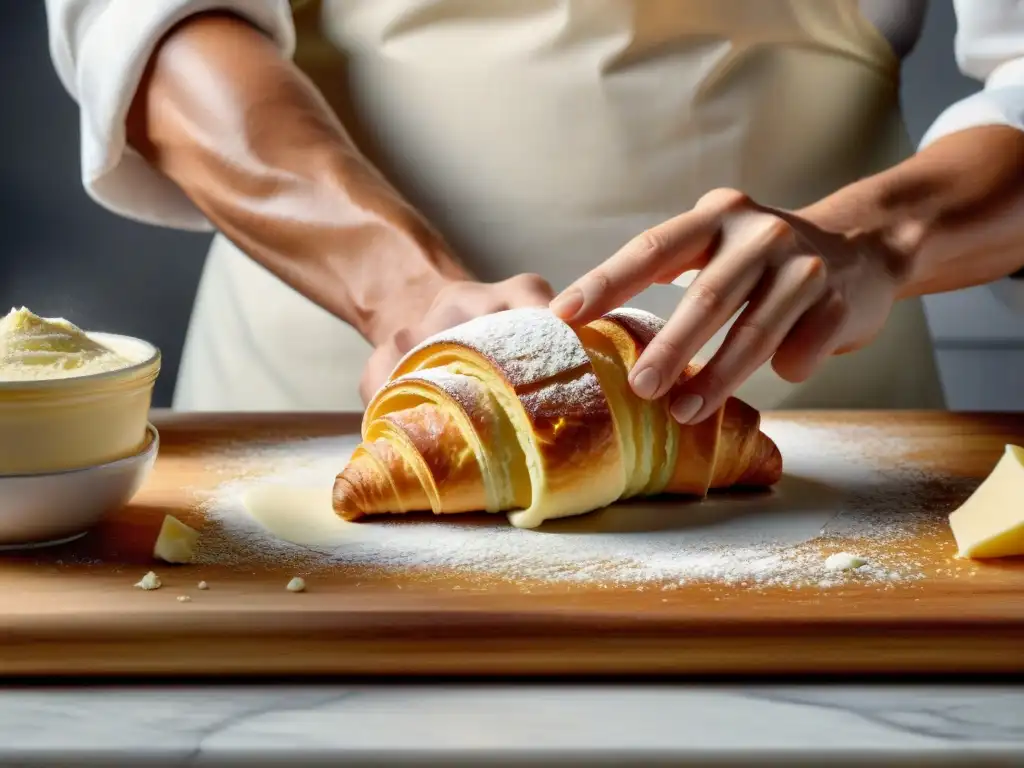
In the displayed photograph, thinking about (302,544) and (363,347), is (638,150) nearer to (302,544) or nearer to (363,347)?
(363,347)

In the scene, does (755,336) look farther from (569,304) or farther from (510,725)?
(510,725)

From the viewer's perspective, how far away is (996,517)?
0.88 metres

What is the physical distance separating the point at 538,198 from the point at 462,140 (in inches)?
4.9

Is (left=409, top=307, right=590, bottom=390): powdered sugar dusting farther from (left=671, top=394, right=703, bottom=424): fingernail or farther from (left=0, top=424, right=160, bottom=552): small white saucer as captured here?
(left=0, top=424, right=160, bottom=552): small white saucer

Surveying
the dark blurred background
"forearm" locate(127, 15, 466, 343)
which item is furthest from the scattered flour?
the dark blurred background

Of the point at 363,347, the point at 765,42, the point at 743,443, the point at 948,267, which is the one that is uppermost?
the point at 765,42

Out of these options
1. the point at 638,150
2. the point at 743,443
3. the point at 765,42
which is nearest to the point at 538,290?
the point at 743,443

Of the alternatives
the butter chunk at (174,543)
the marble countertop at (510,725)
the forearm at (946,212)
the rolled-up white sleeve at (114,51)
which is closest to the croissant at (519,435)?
the butter chunk at (174,543)

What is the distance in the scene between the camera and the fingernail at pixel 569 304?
98cm

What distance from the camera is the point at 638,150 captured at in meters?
1.46

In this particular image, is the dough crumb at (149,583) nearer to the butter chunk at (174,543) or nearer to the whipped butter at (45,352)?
the butter chunk at (174,543)

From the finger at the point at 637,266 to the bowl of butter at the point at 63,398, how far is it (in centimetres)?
34

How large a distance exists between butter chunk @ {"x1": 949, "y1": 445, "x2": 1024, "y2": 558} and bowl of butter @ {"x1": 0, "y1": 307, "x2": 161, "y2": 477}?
0.64m

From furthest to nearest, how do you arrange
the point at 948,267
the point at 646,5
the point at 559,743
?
1. the point at 646,5
2. the point at 948,267
3. the point at 559,743
